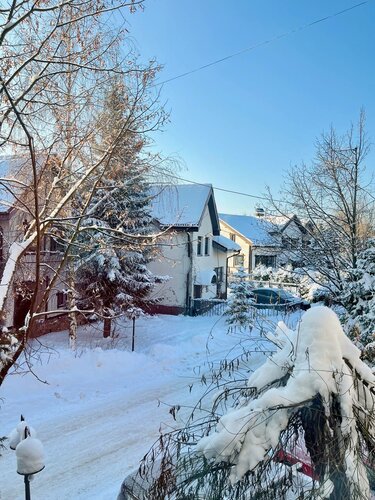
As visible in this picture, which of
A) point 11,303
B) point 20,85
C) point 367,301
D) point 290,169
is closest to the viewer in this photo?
point 20,85

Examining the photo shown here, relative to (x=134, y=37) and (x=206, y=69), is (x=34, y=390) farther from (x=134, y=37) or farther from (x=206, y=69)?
(x=206, y=69)

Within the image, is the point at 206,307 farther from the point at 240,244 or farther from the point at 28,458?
the point at 28,458

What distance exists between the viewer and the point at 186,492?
1662 millimetres

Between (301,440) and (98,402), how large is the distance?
7737mm

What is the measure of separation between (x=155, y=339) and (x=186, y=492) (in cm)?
1287

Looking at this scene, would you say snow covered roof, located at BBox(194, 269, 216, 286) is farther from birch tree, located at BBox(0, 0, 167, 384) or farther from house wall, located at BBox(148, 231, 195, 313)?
birch tree, located at BBox(0, 0, 167, 384)

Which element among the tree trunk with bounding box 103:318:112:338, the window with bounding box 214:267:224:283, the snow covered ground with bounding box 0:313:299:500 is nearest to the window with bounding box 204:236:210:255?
the window with bounding box 214:267:224:283

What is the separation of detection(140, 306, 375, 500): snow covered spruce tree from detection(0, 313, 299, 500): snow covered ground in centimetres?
82

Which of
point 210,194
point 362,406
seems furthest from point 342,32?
point 210,194

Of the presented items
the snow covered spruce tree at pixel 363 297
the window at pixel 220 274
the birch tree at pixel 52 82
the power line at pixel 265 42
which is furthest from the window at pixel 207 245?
the snow covered spruce tree at pixel 363 297

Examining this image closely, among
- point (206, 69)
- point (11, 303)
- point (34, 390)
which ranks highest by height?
point (206, 69)

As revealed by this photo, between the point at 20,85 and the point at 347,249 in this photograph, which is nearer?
the point at 20,85

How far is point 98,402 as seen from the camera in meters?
8.58

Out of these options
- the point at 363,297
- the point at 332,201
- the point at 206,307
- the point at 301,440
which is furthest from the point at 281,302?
the point at 301,440
